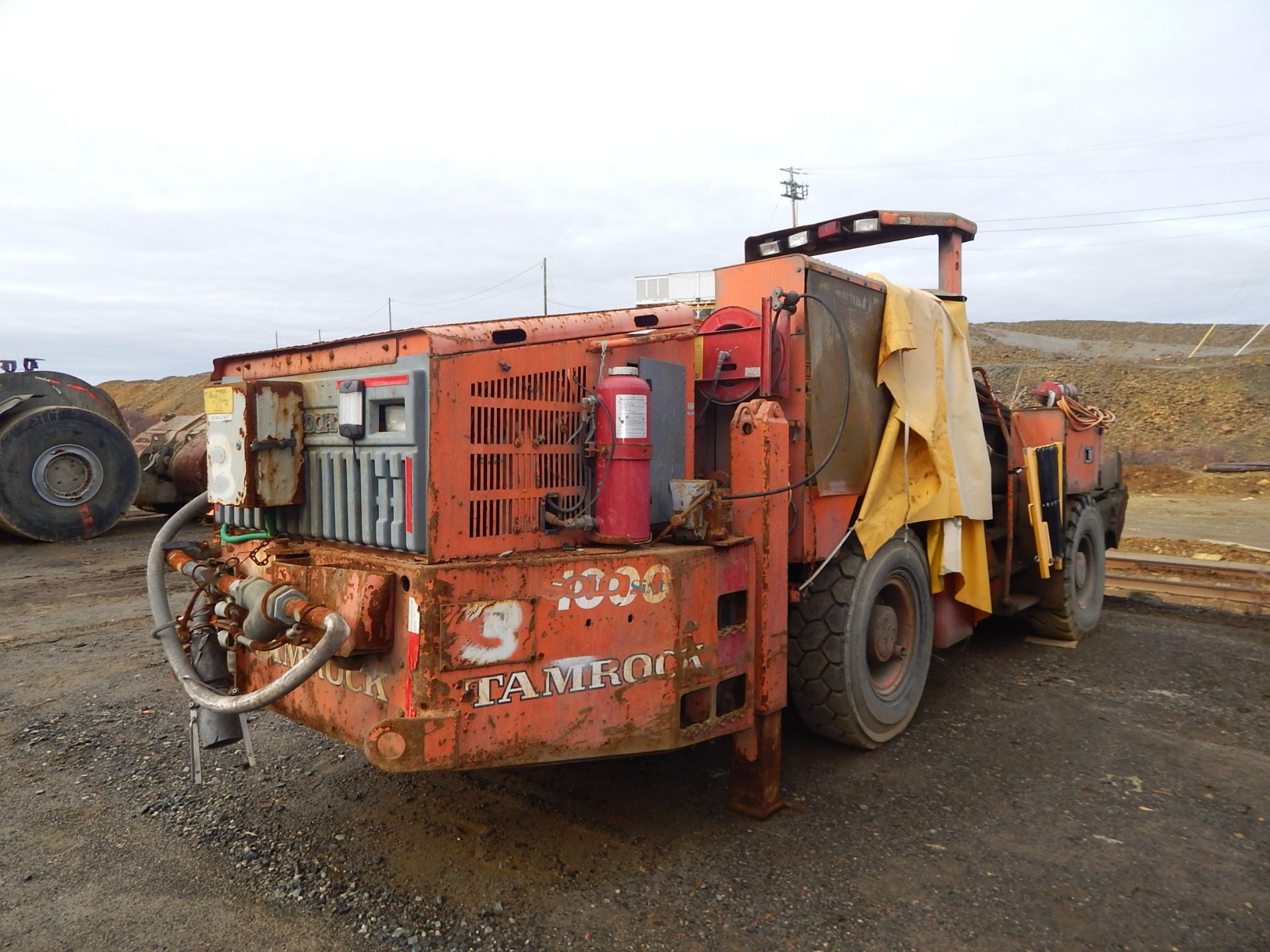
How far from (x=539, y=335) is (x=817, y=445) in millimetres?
1451

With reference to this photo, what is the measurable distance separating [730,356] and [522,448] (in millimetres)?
1370

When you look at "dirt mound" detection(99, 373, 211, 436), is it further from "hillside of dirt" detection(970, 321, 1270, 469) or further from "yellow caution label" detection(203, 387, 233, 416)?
"yellow caution label" detection(203, 387, 233, 416)

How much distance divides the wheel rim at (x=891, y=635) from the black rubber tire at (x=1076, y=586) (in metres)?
2.24

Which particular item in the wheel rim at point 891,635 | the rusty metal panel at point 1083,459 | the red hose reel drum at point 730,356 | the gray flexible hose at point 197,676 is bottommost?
the wheel rim at point 891,635

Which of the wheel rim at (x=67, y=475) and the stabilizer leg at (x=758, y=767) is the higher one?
the wheel rim at (x=67, y=475)

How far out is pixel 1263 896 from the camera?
9.84ft

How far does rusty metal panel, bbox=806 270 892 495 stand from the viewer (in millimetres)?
3836

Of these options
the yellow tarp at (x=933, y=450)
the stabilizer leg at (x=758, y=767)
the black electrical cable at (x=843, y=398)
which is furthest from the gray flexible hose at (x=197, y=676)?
the yellow tarp at (x=933, y=450)

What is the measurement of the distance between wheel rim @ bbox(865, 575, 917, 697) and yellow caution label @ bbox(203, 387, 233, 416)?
288cm

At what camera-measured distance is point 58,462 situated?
33.6ft

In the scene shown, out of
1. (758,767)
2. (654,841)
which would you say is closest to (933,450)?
(758,767)

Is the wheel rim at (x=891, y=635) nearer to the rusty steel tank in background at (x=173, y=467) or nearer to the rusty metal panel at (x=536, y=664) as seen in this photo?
the rusty metal panel at (x=536, y=664)

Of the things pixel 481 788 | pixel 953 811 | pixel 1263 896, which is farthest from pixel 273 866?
pixel 1263 896

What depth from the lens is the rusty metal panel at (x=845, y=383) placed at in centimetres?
384
